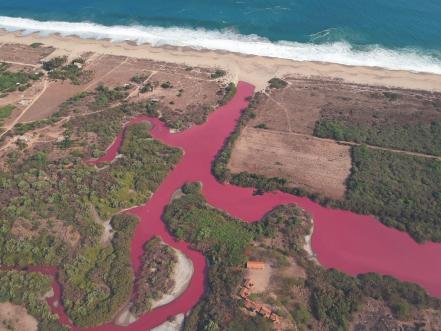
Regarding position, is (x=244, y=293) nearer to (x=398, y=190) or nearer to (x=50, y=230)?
(x=50, y=230)

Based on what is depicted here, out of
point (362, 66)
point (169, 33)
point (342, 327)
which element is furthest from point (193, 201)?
point (169, 33)

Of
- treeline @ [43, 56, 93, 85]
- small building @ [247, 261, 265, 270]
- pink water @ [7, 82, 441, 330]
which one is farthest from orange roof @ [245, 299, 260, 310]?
treeline @ [43, 56, 93, 85]

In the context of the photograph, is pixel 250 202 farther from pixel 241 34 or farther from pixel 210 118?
pixel 241 34

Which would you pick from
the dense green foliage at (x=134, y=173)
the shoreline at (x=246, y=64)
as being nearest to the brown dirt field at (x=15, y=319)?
the dense green foliage at (x=134, y=173)

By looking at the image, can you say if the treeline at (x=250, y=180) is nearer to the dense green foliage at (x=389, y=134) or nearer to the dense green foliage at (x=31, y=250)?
the dense green foliage at (x=389, y=134)

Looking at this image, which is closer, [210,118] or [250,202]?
[250,202]

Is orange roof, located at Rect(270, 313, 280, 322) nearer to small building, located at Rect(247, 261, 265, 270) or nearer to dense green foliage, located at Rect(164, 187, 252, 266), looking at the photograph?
small building, located at Rect(247, 261, 265, 270)
